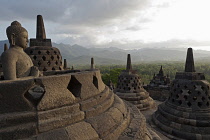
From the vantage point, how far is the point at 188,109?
7383 mm

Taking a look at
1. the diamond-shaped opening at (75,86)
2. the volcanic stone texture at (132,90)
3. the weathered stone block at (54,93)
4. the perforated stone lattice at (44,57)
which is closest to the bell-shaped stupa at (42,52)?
the perforated stone lattice at (44,57)

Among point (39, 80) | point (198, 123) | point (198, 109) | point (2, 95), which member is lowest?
point (198, 123)

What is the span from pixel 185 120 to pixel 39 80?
7976 millimetres

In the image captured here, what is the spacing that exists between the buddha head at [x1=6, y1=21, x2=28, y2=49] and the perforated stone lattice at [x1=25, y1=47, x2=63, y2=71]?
3.38 metres

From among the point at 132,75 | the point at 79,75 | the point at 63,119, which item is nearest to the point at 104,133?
the point at 63,119

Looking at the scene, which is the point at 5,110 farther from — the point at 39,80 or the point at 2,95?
the point at 39,80

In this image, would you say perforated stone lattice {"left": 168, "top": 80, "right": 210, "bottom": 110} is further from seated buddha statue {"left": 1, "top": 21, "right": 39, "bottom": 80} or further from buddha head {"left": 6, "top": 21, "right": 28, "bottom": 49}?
→ buddha head {"left": 6, "top": 21, "right": 28, "bottom": 49}

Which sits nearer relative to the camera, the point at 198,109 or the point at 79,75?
the point at 79,75

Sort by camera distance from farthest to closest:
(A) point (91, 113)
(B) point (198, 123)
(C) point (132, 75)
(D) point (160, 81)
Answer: (D) point (160, 81) → (C) point (132, 75) → (B) point (198, 123) → (A) point (91, 113)

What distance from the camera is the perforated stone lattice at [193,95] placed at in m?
7.41

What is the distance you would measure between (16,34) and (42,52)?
3542 mm

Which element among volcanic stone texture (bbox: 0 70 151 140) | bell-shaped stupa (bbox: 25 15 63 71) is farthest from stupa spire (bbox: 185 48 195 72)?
bell-shaped stupa (bbox: 25 15 63 71)

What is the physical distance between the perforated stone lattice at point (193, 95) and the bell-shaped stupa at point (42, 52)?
7465 mm

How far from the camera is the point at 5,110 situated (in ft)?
6.91
